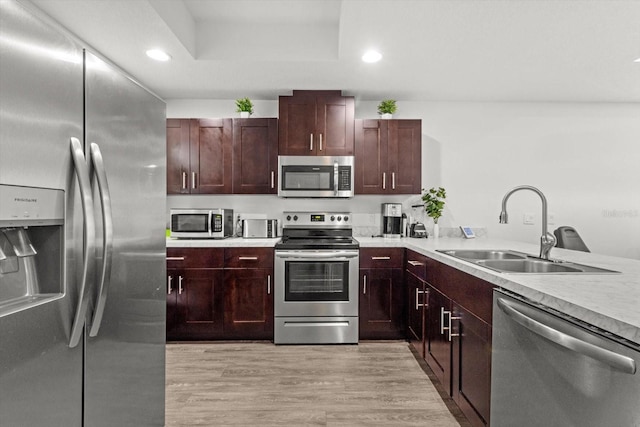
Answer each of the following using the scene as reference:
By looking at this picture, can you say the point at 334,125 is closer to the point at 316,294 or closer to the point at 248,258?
the point at 248,258

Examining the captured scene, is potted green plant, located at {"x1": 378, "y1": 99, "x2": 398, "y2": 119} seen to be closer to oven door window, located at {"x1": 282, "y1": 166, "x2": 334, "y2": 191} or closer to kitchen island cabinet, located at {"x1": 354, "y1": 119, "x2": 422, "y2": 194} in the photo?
kitchen island cabinet, located at {"x1": 354, "y1": 119, "x2": 422, "y2": 194}

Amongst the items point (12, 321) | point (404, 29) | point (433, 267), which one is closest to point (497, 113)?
point (404, 29)

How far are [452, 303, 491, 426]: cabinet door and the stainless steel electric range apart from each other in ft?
4.09

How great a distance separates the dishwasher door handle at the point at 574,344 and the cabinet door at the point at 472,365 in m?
0.35

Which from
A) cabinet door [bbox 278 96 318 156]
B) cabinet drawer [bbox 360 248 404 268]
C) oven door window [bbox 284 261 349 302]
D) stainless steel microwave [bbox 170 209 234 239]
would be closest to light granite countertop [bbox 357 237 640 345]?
cabinet drawer [bbox 360 248 404 268]

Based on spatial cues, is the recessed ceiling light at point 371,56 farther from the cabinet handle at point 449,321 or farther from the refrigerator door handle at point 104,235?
the refrigerator door handle at point 104,235

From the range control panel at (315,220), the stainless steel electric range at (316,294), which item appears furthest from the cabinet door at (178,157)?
the stainless steel electric range at (316,294)

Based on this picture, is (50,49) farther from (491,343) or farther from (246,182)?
(246,182)

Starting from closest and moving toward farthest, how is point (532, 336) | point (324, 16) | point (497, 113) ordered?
point (532, 336)
point (324, 16)
point (497, 113)

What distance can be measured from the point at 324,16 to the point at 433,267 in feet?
6.41

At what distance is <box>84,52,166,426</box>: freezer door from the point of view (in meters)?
1.23

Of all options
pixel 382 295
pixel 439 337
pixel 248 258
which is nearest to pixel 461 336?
pixel 439 337

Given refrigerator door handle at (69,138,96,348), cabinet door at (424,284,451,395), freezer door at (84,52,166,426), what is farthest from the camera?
cabinet door at (424,284,451,395)

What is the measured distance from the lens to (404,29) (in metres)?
2.37
